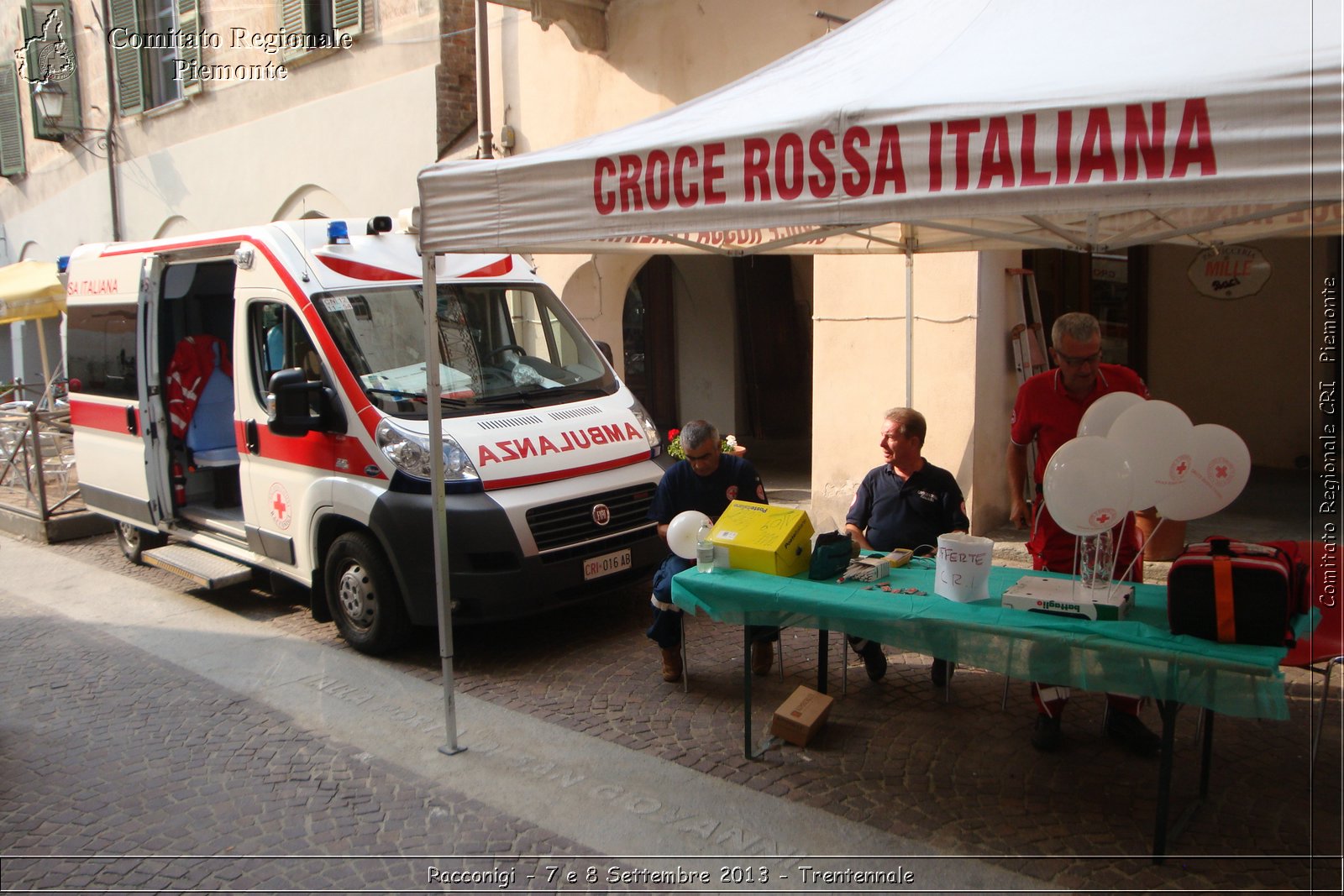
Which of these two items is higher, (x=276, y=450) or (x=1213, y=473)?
(x=1213, y=473)

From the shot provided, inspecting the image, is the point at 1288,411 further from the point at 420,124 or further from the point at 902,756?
the point at 420,124

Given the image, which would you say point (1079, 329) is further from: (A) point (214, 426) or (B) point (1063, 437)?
(A) point (214, 426)

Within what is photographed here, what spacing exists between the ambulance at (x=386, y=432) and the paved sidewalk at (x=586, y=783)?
A: 591 millimetres

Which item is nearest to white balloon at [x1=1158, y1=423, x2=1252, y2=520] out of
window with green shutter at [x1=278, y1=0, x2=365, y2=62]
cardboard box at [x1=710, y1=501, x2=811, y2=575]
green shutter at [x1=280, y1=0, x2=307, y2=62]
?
cardboard box at [x1=710, y1=501, x2=811, y2=575]

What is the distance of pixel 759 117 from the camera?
3.59 m

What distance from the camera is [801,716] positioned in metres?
4.58

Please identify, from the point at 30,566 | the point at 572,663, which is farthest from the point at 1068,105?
the point at 30,566

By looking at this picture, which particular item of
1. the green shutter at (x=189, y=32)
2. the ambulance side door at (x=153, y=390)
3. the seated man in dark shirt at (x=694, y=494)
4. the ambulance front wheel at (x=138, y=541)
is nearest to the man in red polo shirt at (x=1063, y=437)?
the seated man in dark shirt at (x=694, y=494)

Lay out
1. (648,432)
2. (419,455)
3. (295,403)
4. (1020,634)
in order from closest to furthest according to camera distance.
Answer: (1020,634), (419,455), (295,403), (648,432)

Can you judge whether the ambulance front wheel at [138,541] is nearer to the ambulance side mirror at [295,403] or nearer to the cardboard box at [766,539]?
the ambulance side mirror at [295,403]

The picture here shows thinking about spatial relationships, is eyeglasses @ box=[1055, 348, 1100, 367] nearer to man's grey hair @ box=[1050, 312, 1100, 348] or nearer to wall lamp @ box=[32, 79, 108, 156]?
man's grey hair @ box=[1050, 312, 1100, 348]

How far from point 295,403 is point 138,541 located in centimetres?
372

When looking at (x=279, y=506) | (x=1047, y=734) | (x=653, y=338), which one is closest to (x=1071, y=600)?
(x=1047, y=734)

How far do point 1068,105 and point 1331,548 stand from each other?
2581 mm
